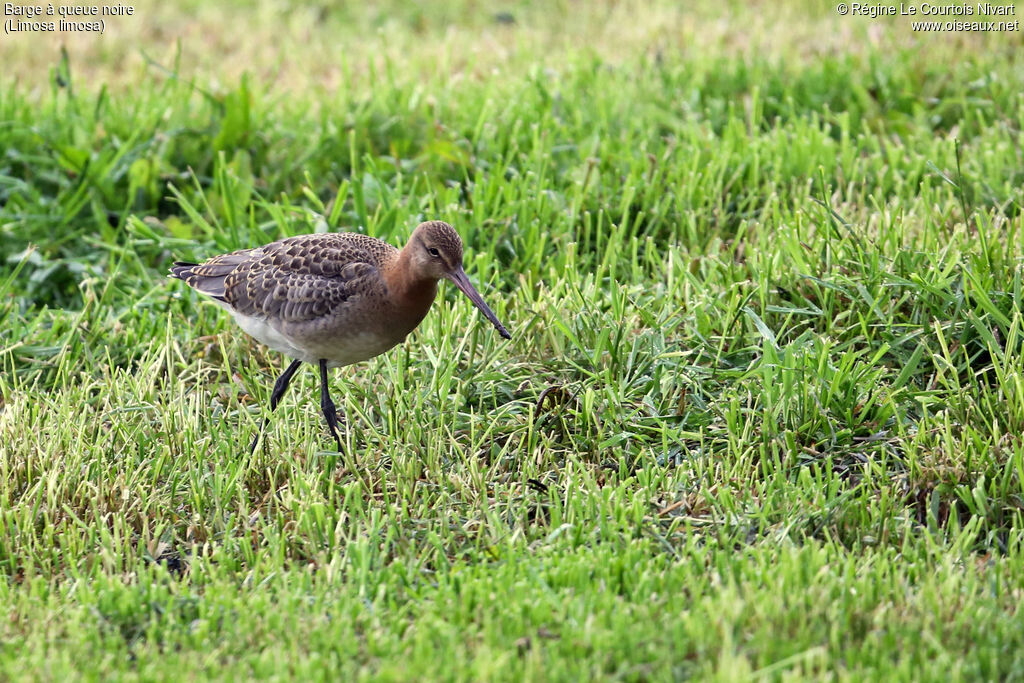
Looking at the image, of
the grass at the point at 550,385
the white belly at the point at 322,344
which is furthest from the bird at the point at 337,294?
the grass at the point at 550,385

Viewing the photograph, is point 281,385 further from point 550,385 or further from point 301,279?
point 550,385

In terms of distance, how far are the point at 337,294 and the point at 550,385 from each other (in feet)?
3.20

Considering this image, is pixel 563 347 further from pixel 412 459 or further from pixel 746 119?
pixel 746 119

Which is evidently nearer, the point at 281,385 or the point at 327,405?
the point at 327,405

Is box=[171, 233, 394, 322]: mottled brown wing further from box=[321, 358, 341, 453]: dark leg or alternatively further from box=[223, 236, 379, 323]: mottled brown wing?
box=[321, 358, 341, 453]: dark leg

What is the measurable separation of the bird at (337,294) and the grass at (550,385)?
294mm

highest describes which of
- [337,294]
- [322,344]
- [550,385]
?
[337,294]

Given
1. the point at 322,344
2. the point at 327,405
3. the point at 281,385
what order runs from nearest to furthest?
the point at 322,344 → the point at 327,405 → the point at 281,385

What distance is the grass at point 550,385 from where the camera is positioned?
11.8 ft

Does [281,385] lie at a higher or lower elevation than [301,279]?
lower

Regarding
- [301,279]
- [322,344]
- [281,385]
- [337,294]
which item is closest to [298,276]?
[301,279]

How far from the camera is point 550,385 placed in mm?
5105

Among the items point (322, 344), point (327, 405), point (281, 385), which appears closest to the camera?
point (322, 344)

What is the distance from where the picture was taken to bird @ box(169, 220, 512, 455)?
4.68 metres
